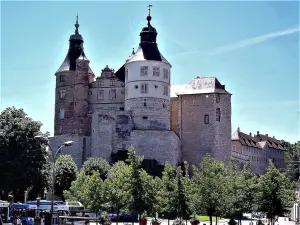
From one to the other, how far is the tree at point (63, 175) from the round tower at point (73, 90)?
1743 cm

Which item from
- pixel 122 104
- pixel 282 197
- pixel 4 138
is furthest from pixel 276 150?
pixel 282 197

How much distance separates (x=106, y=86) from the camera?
106688 mm

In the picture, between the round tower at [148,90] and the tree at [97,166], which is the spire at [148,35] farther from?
the tree at [97,166]

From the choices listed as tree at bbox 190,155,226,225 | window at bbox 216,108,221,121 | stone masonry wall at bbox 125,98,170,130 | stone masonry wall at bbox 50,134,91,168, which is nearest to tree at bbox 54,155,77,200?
stone masonry wall at bbox 50,134,91,168

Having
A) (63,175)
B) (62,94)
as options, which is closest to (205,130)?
(62,94)

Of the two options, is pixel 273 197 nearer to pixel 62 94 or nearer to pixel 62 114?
pixel 62 114

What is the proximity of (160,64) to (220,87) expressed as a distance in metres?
13.5

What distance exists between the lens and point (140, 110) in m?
100

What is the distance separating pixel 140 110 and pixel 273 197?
53.6 m

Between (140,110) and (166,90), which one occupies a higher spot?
(166,90)

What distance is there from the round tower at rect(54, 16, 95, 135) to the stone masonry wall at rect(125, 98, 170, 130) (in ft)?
30.8

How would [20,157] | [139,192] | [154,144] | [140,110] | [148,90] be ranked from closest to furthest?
[139,192] → [20,157] → [154,144] → [140,110] → [148,90]

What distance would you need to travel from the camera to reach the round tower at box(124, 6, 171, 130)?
100m

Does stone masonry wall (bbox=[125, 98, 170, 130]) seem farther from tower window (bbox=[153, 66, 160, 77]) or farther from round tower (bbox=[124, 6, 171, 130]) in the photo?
tower window (bbox=[153, 66, 160, 77])
